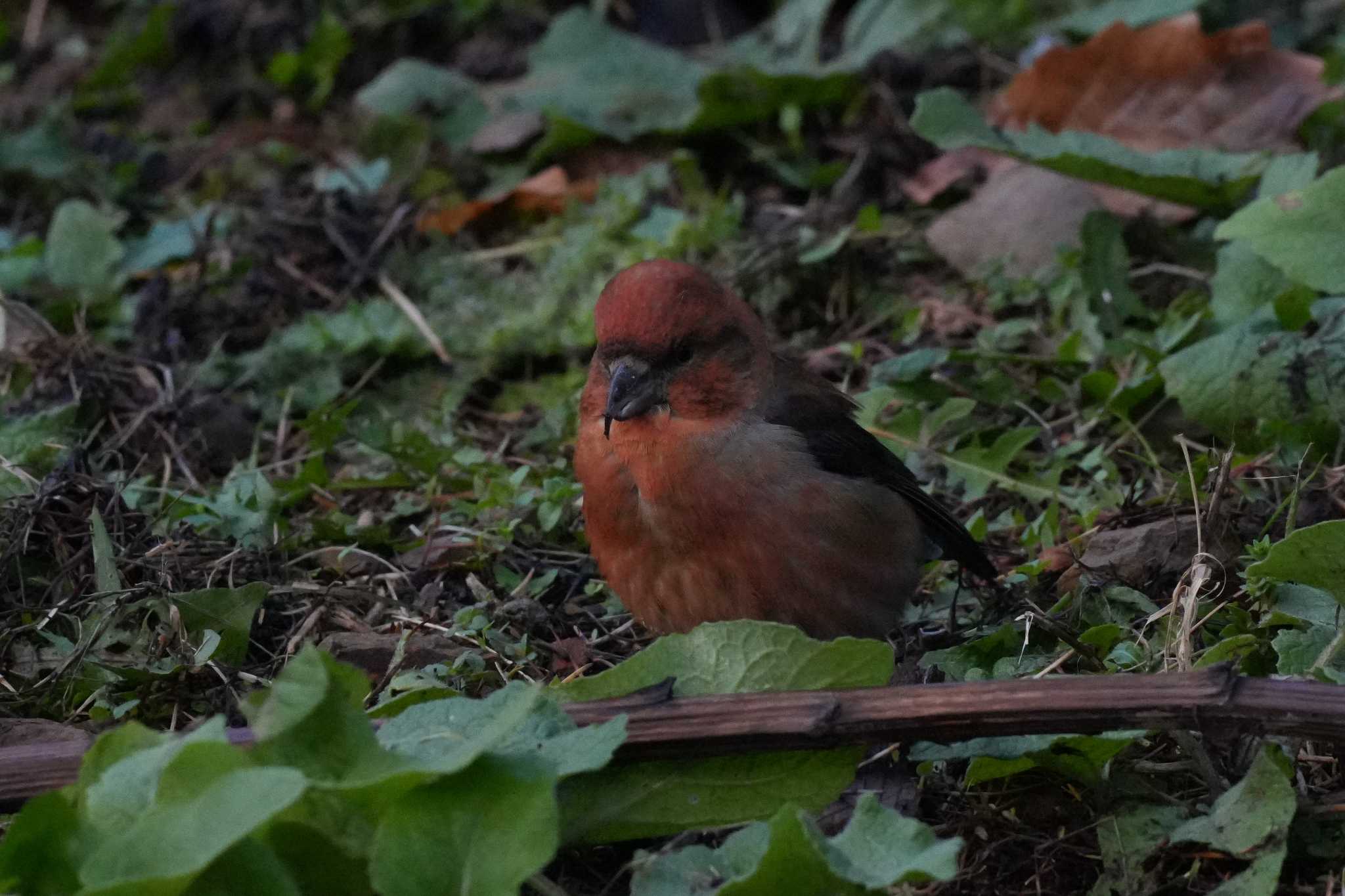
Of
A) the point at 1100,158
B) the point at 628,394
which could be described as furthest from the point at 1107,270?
the point at 628,394

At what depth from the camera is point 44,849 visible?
2.70 metres

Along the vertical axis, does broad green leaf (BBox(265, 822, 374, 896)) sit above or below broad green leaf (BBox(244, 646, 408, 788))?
below

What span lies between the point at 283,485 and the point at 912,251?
8.29 feet

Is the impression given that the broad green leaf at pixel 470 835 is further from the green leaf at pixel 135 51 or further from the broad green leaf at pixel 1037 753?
the green leaf at pixel 135 51

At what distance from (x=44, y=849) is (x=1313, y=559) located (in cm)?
252

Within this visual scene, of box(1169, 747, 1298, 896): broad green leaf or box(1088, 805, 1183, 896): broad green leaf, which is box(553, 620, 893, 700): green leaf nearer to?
box(1088, 805, 1183, 896): broad green leaf

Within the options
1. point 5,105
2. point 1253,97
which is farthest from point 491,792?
point 5,105

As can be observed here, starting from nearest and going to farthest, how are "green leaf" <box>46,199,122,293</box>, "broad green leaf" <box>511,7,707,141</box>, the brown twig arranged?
1. the brown twig
2. "green leaf" <box>46,199,122,293</box>
3. "broad green leaf" <box>511,7,707,141</box>

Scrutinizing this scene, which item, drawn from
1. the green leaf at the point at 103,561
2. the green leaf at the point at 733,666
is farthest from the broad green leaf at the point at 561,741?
the green leaf at the point at 103,561

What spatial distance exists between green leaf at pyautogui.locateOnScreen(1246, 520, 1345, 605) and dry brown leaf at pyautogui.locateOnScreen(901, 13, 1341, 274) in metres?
2.92

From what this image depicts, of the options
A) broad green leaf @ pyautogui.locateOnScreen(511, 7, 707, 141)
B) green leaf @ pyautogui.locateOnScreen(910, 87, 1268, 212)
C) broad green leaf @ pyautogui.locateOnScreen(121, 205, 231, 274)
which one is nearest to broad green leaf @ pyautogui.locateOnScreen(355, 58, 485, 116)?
broad green leaf @ pyautogui.locateOnScreen(511, 7, 707, 141)

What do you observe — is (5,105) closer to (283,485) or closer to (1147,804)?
(283,485)

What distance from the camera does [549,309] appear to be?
19.4ft

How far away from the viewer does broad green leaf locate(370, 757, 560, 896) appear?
8.80 feet
